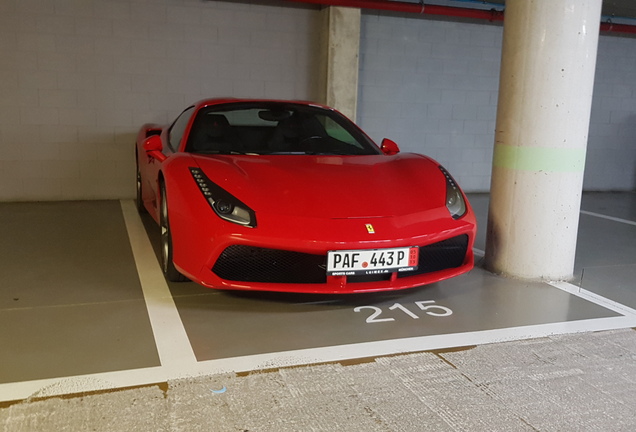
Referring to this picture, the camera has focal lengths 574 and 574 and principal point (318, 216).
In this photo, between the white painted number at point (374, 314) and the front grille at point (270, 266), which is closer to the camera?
the front grille at point (270, 266)

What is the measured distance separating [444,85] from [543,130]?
13.7 ft

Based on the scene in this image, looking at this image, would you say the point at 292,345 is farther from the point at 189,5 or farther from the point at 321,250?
the point at 189,5

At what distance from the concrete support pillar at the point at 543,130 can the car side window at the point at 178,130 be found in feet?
7.17

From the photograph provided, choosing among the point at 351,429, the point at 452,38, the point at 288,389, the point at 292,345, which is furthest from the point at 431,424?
the point at 452,38

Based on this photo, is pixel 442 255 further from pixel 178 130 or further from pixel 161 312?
pixel 178 130

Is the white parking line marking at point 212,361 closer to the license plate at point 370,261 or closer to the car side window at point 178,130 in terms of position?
the license plate at point 370,261

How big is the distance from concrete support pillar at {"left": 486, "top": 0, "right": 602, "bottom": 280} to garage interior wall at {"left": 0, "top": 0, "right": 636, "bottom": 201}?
11.9ft

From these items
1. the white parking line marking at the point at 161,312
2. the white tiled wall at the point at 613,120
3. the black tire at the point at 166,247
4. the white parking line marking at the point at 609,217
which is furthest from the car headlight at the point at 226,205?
the white tiled wall at the point at 613,120

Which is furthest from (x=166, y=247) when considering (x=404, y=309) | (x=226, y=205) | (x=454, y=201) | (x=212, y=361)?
(x=454, y=201)

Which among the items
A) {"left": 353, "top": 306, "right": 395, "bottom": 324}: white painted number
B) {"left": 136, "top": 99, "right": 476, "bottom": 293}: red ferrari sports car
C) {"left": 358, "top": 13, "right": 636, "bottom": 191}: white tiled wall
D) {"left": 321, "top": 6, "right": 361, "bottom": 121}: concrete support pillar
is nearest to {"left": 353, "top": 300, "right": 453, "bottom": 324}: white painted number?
{"left": 353, "top": 306, "right": 395, "bottom": 324}: white painted number

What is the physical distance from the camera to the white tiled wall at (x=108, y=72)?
240 inches

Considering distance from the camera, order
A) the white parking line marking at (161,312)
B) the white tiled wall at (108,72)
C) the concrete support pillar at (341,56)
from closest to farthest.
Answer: the white parking line marking at (161,312) → the white tiled wall at (108,72) → the concrete support pillar at (341,56)

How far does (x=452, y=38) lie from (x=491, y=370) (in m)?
6.08

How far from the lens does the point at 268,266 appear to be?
2.89 metres
